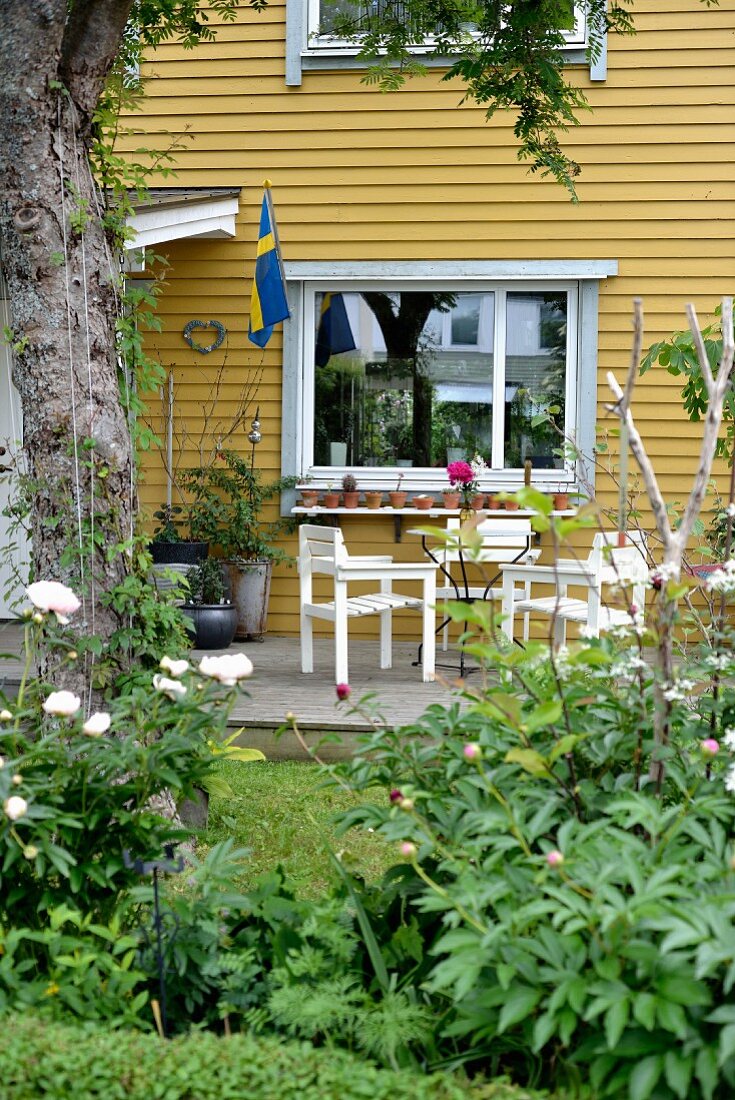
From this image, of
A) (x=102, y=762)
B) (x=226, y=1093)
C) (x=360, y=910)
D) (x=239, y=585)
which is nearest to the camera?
(x=226, y=1093)

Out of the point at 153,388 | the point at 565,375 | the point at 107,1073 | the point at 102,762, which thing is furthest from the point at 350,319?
the point at 107,1073

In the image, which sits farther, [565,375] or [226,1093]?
[565,375]

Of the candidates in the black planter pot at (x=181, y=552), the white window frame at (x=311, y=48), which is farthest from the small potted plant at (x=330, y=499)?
the white window frame at (x=311, y=48)

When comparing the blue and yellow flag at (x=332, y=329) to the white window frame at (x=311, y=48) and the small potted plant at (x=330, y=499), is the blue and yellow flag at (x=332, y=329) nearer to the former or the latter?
the small potted plant at (x=330, y=499)

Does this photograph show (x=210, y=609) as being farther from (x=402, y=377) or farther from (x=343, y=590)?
(x=402, y=377)

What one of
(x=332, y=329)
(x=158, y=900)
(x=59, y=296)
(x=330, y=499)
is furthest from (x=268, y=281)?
(x=158, y=900)

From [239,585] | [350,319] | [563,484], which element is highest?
[350,319]

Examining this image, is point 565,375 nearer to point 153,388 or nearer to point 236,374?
point 236,374

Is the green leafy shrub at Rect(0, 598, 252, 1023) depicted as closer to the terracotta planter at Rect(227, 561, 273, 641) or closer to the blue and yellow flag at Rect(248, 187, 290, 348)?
the blue and yellow flag at Rect(248, 187, 290, 348)

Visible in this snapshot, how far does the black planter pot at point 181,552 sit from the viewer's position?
773 cm

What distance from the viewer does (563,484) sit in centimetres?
801

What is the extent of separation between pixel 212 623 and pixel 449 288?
2.95m

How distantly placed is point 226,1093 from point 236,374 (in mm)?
7026

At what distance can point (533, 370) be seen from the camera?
8.20m
